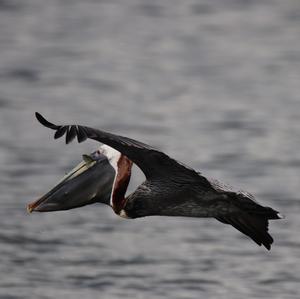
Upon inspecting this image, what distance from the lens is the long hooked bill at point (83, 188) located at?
9.53 metres

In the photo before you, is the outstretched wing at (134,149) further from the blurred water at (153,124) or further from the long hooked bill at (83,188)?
the blurred water at (153,124)

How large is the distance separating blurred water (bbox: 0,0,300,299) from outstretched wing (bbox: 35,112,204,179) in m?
2.17

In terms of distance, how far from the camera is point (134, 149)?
841 cm

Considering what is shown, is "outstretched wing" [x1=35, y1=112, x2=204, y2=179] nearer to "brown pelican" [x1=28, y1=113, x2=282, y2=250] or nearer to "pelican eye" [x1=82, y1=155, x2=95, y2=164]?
"brown pelican" [x1=28, y1=113, x2=282, y2=250]

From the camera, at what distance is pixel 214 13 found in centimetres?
1856

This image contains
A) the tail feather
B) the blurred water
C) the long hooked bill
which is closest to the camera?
the tail feather

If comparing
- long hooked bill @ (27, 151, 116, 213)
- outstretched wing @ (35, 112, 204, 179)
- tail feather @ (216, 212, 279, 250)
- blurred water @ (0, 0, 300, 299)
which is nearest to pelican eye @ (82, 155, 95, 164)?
long hooked bill @ (27, 151, 116, 213)

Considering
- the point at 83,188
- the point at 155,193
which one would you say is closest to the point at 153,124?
the point at 83,188

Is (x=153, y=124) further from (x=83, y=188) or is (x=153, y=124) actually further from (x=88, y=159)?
(x=83, y=188)

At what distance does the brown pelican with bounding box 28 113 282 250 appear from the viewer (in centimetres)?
893

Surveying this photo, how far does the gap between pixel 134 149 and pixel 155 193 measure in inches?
34.9

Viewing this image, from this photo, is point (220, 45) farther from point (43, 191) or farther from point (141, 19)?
point (43, 191)

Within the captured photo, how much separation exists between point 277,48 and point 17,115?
3.86 meters

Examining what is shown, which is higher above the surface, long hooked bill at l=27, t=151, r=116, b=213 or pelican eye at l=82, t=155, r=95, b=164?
pelican eye at l=82, t=155, r=95, b=164
